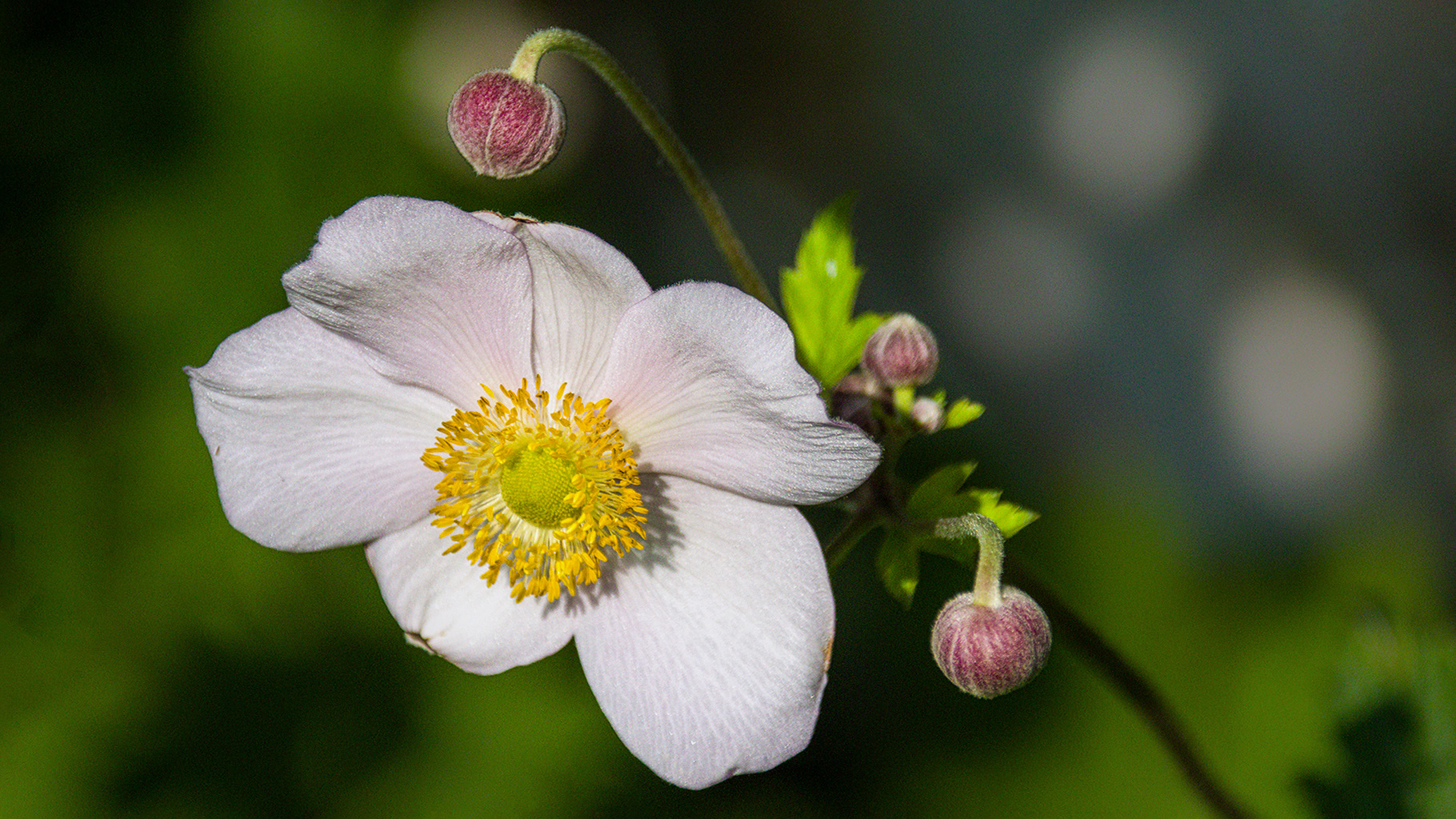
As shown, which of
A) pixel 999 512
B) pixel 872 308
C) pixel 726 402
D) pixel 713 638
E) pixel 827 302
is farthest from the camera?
pixel 872 308

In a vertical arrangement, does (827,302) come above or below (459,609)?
above

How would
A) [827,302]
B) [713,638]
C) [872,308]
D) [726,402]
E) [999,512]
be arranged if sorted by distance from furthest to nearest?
[872,308]
[827,302]
[999,512]
[713,638]
[726,402]

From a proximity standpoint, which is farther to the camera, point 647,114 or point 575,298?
point 647,114

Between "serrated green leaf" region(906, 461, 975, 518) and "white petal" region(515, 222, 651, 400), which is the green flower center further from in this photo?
"serrated green leaf" region(906, 461, 975, 518)

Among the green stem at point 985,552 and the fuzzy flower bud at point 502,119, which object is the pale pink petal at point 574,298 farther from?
the green stem at point 985,552

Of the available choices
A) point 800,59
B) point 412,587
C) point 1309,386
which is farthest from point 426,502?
point 1309,386

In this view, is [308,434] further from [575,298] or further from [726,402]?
[726,402]

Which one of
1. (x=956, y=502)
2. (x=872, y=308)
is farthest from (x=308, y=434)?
(x=872, y=308)

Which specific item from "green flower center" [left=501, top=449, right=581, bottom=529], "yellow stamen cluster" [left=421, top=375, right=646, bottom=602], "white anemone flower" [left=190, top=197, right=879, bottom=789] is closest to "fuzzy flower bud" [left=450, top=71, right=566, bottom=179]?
"white anemone flower" [left=190, top=197, right=879, bottom=789]
